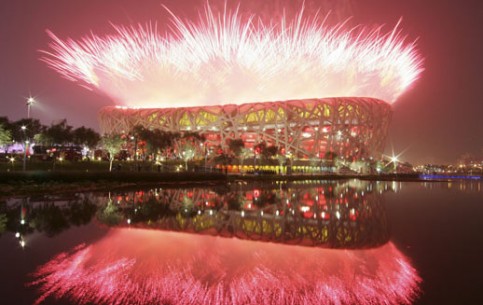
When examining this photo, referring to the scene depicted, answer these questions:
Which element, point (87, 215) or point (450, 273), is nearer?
point (450, 273)

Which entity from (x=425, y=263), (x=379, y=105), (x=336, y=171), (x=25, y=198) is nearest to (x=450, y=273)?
(x=425, y=263)

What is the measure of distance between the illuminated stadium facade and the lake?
225 feet

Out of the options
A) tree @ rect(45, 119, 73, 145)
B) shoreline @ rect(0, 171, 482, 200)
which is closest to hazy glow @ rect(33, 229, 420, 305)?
shoreline @ rect(0, 171, 482, 200)

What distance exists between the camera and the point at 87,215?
14078mm

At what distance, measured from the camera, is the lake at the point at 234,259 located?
236 inches

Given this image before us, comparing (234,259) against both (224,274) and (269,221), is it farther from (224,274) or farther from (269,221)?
(269,221)

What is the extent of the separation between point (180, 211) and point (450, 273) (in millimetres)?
10334

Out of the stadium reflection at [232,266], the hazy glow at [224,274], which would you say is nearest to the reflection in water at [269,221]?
the stadium reflection at [232,266]

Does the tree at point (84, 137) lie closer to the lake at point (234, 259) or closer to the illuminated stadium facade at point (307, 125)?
the illuminated stadium facade at point (307, 125)

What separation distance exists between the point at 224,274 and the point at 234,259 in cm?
105

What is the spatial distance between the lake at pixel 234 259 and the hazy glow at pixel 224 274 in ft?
0.06

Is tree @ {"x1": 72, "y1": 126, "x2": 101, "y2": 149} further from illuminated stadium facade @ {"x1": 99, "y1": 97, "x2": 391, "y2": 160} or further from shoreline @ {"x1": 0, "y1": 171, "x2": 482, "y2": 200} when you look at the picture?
illuminated stadium facade @ {"x1": 99, "y1": 97, "x2": 391, "y2": 160}

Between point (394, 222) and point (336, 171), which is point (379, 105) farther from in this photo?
point (394, 222)

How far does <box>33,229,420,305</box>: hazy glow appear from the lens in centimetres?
589
